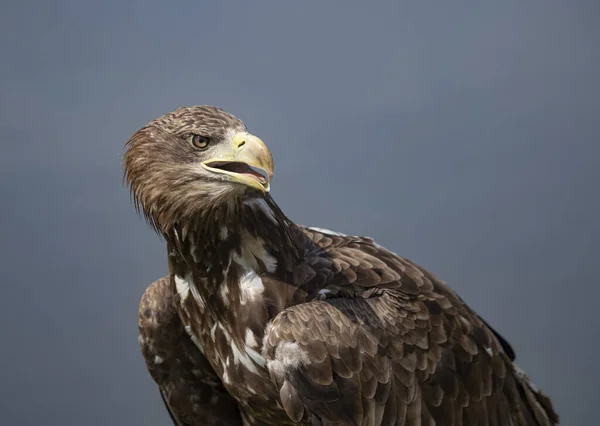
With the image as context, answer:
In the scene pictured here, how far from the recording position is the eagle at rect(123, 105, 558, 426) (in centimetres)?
272

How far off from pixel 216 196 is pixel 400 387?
999mm

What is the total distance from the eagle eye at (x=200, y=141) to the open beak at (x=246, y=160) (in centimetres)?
6

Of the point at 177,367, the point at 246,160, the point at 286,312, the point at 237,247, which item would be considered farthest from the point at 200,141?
the point at 177,367

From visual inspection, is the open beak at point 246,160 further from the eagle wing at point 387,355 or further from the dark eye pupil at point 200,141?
the eagle wing at point 387,355

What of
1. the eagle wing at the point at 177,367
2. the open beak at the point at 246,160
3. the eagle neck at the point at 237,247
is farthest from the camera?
the eagle wing at the point at 177,367

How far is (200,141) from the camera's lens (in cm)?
275

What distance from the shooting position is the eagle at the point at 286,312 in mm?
2725

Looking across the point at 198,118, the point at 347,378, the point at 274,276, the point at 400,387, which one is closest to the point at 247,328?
the point at 274,276

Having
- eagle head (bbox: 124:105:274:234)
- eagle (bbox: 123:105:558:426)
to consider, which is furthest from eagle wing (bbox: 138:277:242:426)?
eagle head (bbox: 124:105:274:234)

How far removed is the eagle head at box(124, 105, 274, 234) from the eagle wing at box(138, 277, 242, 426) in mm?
525

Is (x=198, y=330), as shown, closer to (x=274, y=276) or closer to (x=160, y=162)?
(x=274, y=276)

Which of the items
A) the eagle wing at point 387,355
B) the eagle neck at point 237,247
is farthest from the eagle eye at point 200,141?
the eagle wing at point 387,355

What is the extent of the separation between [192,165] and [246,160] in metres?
0.23

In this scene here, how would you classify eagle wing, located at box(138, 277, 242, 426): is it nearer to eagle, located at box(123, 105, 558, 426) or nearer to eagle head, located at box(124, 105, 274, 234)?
eagle, located at box(123, 105, 558, 426)
